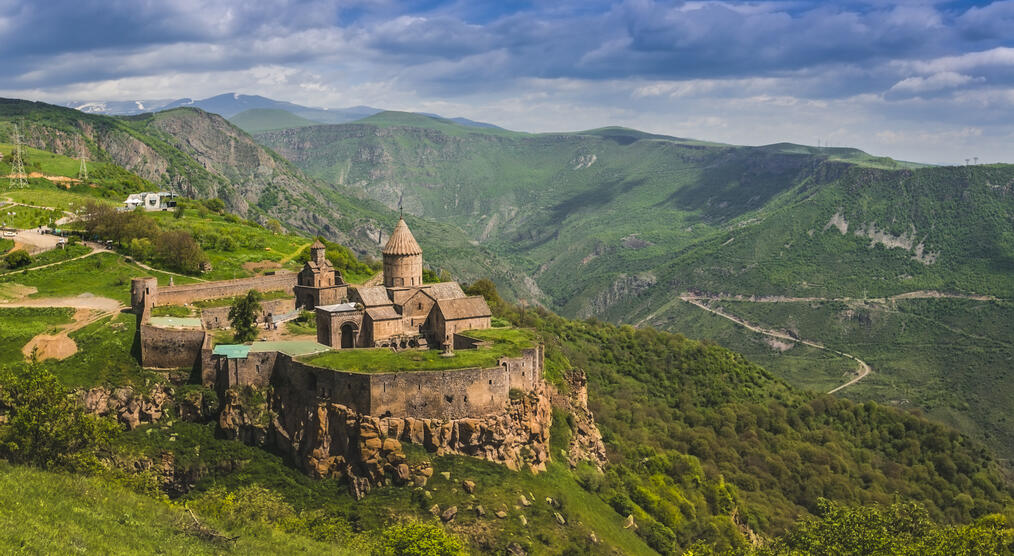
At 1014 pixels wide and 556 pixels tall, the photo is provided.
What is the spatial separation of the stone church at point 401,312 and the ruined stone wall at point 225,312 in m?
7.70

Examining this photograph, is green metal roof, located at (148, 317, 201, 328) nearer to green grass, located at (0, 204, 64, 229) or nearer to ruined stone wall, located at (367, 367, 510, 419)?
ruined stone wall, located at (367, 367, 510, 419)

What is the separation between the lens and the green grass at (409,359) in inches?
2066

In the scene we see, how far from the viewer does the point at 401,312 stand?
2501 inches

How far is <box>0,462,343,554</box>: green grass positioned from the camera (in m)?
28.7

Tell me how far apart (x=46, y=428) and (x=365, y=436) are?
60.4 feet

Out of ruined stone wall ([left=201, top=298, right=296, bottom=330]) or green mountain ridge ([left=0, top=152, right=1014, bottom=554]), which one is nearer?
green mountain ridge ([left=0, top=152, right=1014, bottom=554])

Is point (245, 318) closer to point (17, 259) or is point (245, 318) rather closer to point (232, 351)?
point (232, 351)

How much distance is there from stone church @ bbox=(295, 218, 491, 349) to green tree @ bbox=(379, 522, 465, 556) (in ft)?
55.0

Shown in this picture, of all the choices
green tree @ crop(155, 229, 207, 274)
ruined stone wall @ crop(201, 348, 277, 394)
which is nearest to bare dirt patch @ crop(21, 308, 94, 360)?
ruined stone wall @ crop(201, 348, 277, 394)

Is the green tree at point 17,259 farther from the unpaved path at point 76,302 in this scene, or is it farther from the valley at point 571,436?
the unpaved path at point 76,302

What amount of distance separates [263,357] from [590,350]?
2849 inches

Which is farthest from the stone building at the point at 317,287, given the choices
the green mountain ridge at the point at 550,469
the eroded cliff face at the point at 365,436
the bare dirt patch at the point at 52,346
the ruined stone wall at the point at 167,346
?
the bare dirt patch at the point at 52,346

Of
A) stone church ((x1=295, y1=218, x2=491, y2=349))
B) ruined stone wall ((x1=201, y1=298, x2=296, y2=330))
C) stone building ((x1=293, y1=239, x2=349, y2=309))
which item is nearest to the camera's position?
stone church ((x1=295, y1=218, x2=491, y2=349))

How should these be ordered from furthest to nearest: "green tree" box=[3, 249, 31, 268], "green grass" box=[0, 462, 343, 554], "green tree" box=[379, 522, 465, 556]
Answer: "green tree" box=[3, 249, 31, 268] → "green tree" box=[379, 522, 465, 556] → "green grass" box=[0, 462, 343, 554]
